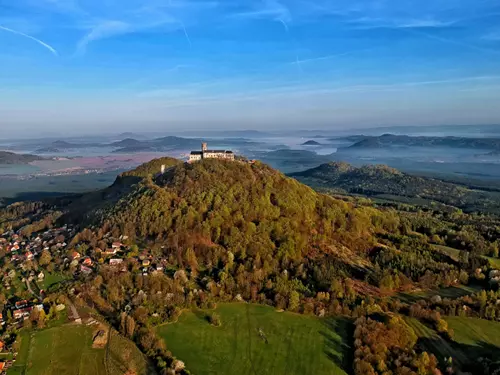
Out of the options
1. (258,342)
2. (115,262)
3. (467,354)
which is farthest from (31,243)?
(467,354)

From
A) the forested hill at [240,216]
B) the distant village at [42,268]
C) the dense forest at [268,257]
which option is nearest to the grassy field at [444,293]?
the dense forest at [268,257]

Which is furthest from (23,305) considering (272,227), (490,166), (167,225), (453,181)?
(490,166)

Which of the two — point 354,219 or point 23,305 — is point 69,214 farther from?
point 354,219

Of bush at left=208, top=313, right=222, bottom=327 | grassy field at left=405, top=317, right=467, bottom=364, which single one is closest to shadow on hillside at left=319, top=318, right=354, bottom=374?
grassy field at left=405, top=317, right=467, bottom=364

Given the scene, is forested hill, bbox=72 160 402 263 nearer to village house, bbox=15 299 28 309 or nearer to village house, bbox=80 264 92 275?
village house, bbox=80 264 92 275

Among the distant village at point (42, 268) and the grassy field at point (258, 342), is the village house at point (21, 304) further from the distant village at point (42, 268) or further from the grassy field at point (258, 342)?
the grassy field at point (258, 342)

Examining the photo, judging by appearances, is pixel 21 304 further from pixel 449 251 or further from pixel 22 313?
pixel 449 251

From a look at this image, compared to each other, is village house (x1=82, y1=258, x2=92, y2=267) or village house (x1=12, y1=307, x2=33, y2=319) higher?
village house (x1=82, y1=258, x2=92, y2=267)
